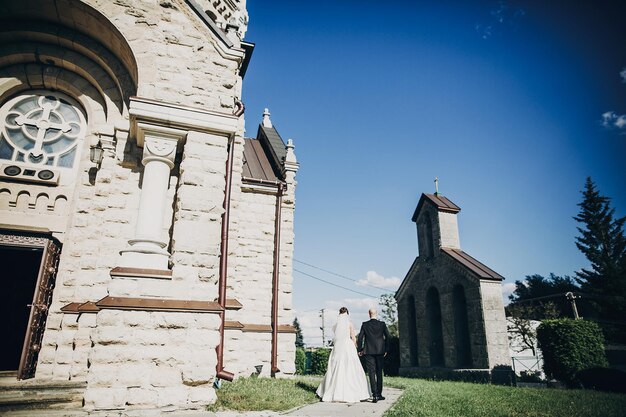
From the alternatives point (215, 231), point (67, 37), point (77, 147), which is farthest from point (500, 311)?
point (67, 37)

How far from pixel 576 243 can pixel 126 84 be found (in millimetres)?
44190

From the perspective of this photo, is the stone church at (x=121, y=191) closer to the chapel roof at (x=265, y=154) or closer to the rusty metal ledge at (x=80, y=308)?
the rusty metal ledge at (x=80, y=308)

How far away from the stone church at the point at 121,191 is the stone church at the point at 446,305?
1293 cm

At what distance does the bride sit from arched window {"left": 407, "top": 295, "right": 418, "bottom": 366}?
52.7ft

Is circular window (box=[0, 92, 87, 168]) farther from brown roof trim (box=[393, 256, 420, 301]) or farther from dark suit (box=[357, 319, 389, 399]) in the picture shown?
brown roof trim (box=[393, 256, 420, 301])

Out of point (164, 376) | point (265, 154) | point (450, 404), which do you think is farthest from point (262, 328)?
point (265, 154)

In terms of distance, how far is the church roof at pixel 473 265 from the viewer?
673 inches

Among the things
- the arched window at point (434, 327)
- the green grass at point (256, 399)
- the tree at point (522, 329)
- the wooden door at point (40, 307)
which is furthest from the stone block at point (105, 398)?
the tree at point (522, 329)

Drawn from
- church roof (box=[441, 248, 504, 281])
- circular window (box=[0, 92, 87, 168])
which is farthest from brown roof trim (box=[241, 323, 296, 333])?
church roof (box=[441, 248, 504, 281])

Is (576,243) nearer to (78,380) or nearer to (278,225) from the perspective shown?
(278,225)

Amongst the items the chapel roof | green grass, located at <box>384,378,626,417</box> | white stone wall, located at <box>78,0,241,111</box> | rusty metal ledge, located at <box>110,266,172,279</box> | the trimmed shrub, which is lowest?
the trimmed shrub

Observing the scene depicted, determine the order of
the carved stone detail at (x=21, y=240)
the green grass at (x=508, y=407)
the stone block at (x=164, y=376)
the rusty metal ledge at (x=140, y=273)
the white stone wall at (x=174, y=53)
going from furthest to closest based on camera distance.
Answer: the carved stone detail at (x=21, y=240) < the white stone wall at (x=174, y=53) < the green grass at (x=508, y=407) < the rusty metal ledge at (x=140, y=273) < the stone block at (x=164, y=376)

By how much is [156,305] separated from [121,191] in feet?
8.97

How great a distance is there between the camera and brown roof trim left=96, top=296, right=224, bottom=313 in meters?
4.72
